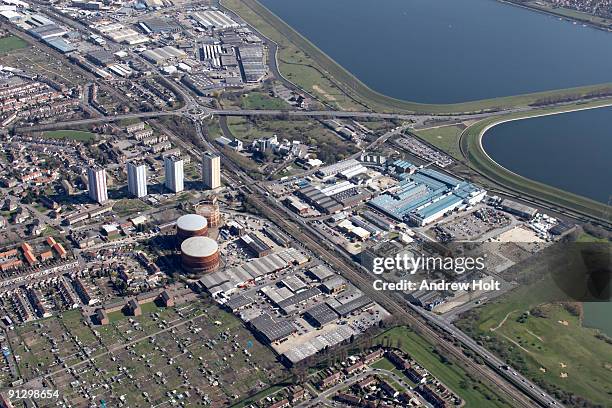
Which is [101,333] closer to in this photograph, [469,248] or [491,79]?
[469,248]

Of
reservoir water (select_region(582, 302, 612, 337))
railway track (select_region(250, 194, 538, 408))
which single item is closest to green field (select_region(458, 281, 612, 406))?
reservoir water (select_region(582, 302, 612, 337))

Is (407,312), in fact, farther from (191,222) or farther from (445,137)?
(445,137)

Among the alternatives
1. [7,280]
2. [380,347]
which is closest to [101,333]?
[7,280]

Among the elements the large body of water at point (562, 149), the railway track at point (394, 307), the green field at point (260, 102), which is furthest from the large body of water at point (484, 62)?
the railway track at point (394, 307)

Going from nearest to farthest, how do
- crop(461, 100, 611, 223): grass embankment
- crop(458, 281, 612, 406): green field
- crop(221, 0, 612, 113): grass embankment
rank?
crop(458, 281, 612, 406): green field → crop(461, 100, 611, 223): grass embankment → crop(221, 0, 612, 113): grass embankment

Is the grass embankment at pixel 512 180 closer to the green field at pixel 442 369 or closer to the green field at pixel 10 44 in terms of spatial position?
the green field at pixel 442 369

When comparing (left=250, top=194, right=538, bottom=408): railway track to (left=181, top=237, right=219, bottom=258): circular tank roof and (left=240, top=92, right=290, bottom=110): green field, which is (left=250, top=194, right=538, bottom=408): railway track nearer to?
(left=181, top=237, right=219, bottom=258): circular tank roof
